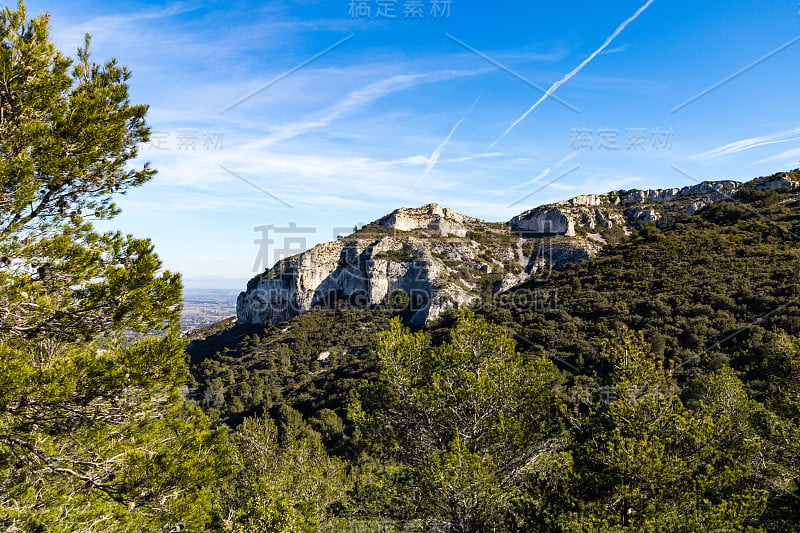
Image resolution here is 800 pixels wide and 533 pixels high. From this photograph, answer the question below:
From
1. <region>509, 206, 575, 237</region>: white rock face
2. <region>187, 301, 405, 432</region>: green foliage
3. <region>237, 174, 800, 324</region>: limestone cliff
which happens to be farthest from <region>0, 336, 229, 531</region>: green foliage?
<region>509, 206, 575, 237</region>: white rock face

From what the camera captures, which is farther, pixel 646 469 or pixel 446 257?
pixel 446 257

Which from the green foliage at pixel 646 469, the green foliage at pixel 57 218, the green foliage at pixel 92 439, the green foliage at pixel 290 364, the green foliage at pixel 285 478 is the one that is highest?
the green foliage at pixel 57 218

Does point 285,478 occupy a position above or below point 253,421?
below

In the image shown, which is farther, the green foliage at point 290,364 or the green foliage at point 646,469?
the green foliage at point 290,364

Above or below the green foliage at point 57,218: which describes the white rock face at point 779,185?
above

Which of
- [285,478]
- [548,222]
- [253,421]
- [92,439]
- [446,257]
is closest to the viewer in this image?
[92,439]

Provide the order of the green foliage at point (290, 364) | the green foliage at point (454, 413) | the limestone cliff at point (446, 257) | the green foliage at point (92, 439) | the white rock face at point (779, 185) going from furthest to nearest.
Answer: the limestone cliff at point (446, 257) < the white rock face at point (779, 185) < the green foliage at point (290, 364) < the green foliage at point (454, 413) < the green foliage at point (92, 439)

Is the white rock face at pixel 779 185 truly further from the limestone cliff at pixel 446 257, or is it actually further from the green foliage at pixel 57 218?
the green foliage at pixel 57 218

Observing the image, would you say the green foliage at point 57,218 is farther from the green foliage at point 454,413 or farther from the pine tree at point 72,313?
the green foliage at point 454,413

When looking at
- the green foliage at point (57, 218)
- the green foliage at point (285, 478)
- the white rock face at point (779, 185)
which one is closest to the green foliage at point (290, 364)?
the green foliage at point (285, 478)

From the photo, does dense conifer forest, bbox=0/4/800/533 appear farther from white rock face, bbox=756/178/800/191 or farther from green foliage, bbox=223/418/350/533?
white rock face, bbox=756/178/800/191

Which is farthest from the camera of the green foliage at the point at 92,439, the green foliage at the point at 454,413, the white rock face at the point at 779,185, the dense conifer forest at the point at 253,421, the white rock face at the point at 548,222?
the white rock face at the point at 548,222

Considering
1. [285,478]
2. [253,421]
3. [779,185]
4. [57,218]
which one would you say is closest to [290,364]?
[253,421]

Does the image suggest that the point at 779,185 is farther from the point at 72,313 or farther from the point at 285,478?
the point at 72,313
